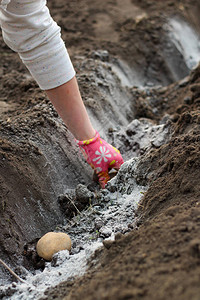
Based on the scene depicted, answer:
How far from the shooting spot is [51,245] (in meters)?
1.97

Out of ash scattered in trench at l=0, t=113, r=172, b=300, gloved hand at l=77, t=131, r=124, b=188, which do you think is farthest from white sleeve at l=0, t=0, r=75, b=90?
ash scattered in trench at l=0, t=113, r=172, b=300

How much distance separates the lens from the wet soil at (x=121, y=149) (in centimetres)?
137

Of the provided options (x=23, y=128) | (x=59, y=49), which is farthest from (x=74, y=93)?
(x=23, y=128)

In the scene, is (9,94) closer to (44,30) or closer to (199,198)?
(44,30)

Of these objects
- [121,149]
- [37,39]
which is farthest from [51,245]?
[121,149]

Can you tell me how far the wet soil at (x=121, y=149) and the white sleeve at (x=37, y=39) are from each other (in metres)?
0.60

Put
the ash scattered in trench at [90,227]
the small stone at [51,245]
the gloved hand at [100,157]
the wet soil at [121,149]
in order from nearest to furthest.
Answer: the wet soil at [121,149]
the ash scattered in trench at [90,227]
the small stone at [51,245]
the gloved hand at [100,157]

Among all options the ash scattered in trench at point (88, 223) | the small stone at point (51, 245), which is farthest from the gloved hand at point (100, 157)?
the small stone at point (51, 245)

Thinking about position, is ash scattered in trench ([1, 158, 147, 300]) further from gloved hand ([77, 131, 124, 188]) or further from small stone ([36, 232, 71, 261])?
gloved hand ([77, 131, 124, 188])

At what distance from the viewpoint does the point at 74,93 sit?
2.36m

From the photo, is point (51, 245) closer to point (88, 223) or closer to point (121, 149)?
point (88, 223)

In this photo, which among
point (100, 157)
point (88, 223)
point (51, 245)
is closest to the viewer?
point (51, 245)

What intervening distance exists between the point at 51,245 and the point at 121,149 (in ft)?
4.39

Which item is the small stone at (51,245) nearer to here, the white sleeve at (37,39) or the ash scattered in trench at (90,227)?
the ash scattered in trench at (90,227)
